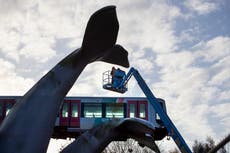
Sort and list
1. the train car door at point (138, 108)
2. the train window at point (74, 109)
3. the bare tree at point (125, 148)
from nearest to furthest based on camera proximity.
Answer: the train window at point (74, 109), the train car door at point (138, 108), the bare tree at point (125, 148)

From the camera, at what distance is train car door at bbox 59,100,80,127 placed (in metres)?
25.6

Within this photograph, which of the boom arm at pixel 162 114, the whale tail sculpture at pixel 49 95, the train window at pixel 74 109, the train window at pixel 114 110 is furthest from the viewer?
the train window at pixel 114 110

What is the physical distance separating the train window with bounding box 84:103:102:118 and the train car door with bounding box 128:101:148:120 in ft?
7.00

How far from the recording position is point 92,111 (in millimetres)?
26406

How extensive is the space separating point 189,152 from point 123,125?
16393 millimetres

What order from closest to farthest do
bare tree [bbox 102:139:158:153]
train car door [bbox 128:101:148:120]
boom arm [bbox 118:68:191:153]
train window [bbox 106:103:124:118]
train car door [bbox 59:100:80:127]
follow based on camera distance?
boom arm [bbox 118:68:191:153]
train car door [bbox 59:100:80:127]
train car door [bbox 128:101:148:120]
train window [bbox 106:103:124:118]
bare tree [bbox 102:139:158:153]

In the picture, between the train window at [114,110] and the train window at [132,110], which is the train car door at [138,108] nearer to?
the train window at [132,110]

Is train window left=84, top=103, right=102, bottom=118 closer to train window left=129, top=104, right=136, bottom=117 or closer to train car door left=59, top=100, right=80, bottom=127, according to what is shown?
train car door left=59, top=100, right=80, bottom=127

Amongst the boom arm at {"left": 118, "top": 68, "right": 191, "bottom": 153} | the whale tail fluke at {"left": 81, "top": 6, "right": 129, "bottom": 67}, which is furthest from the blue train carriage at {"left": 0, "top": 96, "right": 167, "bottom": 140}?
the whale tail fluke at {"left": 81, "top": 6, "right": 129, "bottom": 67}

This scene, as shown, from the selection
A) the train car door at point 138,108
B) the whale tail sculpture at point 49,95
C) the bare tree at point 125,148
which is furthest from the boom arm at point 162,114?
the whale tail sculpture at point 49,95

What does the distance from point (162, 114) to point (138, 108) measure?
443 centimetres

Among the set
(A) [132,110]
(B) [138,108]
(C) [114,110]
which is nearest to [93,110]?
(C) [114,110]

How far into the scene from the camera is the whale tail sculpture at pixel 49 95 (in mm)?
4297

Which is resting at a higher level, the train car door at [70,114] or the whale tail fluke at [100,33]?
the train car door at [70,114]
